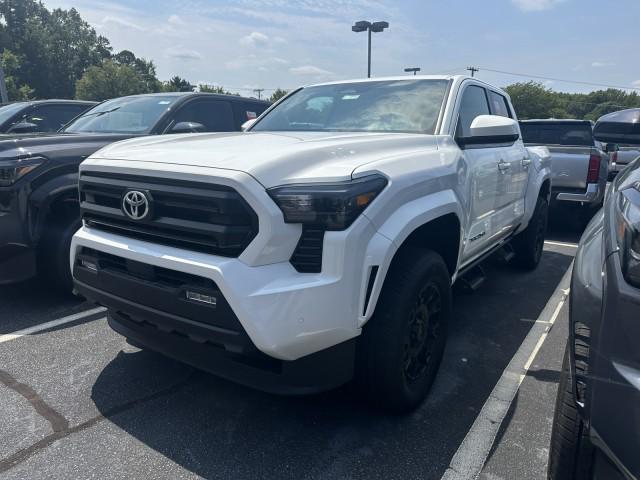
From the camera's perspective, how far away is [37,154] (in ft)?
12.8

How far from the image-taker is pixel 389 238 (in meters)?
2.20

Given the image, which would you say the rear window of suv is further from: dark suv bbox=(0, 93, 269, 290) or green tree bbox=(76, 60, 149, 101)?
green tree bbox=(76, 60, 149, 101)

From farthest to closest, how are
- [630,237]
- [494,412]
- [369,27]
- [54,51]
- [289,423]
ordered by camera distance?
[54,51]
[369,27]
[494,412]
[289,423]
[630,237]

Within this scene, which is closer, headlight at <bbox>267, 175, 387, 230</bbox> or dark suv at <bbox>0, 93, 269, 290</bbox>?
headlight at <bbox>267, 175, 387, 230</bbox>

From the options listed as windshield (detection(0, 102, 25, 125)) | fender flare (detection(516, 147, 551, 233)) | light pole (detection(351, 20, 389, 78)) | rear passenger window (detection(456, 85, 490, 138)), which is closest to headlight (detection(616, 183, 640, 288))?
rear passenger window (detection(456, 85, 490, 138))

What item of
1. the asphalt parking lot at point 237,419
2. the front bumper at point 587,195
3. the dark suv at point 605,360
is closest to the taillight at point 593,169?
the front bumper at point 587,195

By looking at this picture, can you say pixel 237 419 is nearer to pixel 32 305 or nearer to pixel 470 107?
pixel 32 305

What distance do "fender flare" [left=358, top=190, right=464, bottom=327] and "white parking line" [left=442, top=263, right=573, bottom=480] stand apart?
85 cm

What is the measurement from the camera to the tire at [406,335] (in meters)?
2.31

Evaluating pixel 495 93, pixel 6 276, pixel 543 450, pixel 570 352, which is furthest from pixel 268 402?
pixel 495 93

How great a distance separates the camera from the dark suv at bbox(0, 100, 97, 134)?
6434 mm

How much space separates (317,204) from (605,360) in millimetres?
1148

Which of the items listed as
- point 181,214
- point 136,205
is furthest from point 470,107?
point 136,205

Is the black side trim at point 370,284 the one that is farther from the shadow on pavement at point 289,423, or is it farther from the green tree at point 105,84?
the green tree at point 105,84
